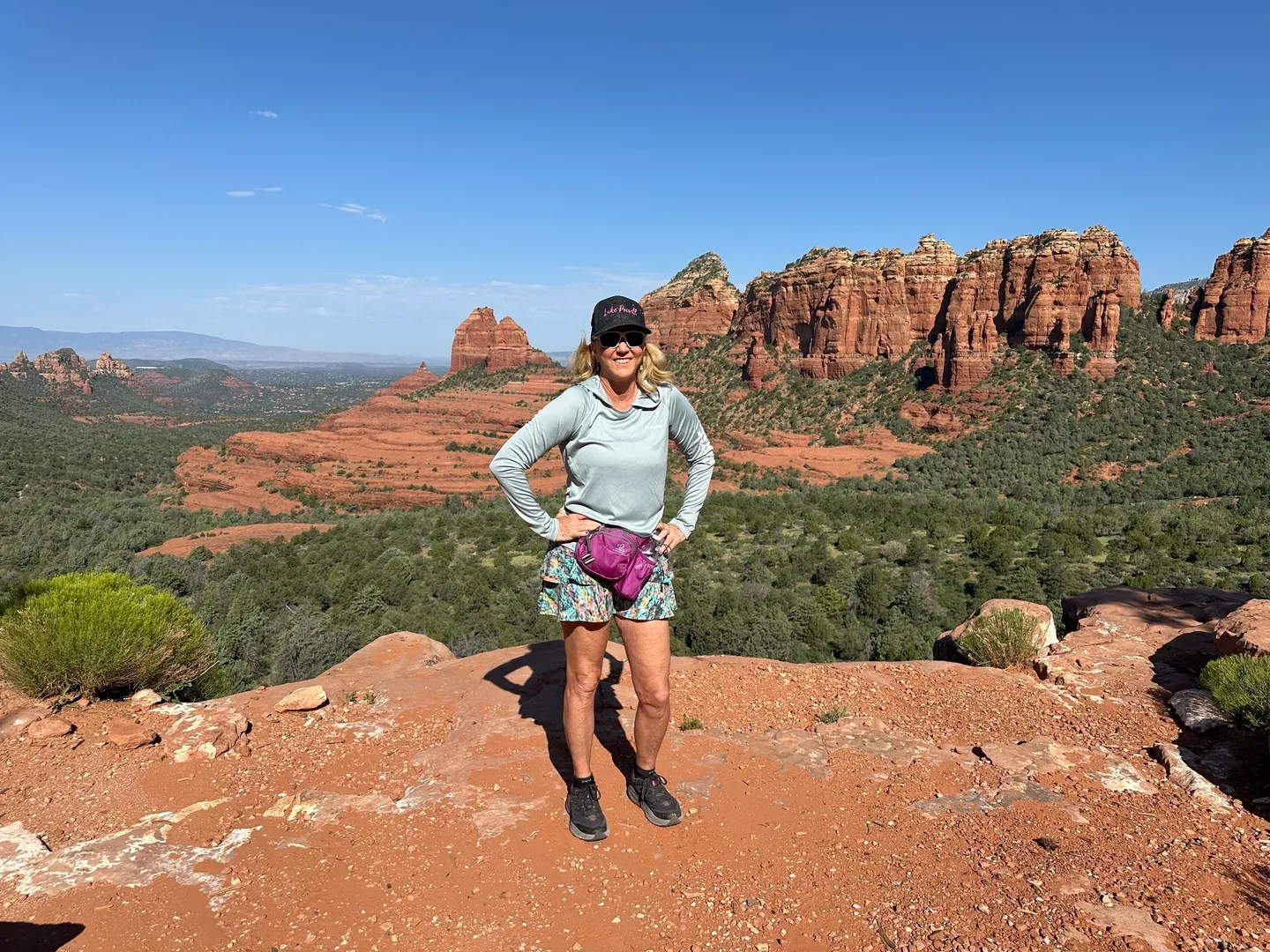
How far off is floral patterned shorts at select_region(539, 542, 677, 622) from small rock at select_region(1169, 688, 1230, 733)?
13.0 ft

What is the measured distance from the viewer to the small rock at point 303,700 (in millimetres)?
4739

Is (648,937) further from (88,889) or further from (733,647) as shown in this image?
(733,647)

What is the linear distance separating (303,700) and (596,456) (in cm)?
343

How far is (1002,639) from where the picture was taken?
602cm

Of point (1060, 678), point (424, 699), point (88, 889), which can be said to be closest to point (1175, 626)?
point (1060, 678)

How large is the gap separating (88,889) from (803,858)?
3078 millimetres

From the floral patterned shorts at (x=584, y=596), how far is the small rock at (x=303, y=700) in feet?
9.23

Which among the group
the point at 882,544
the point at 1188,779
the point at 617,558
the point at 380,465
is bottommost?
the point at 380,465

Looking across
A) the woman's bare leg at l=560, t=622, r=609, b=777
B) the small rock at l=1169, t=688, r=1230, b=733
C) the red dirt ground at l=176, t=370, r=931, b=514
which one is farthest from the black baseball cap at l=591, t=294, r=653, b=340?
the red dirt ground at l=176, t=370, r=931, b=514

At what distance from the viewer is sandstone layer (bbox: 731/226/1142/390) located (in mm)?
42844

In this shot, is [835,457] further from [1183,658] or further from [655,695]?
[655,695]

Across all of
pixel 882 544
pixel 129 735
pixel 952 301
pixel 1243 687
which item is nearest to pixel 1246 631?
pixel 1243 687

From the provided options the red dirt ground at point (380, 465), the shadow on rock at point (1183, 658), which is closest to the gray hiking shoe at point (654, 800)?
the shadow on rock at point (1183, 658)

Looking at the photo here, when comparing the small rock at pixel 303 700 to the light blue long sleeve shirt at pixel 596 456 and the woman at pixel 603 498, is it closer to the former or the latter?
the woman at pixel 603 498
